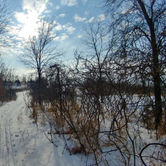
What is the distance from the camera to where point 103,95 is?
7.70 feet

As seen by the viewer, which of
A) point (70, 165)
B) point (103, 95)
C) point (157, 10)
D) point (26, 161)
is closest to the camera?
point (103, 95)

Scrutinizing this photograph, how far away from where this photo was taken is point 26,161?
3.15 m

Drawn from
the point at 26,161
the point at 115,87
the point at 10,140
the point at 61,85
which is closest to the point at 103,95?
the point at 115,87

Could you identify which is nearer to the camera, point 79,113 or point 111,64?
point 111,64

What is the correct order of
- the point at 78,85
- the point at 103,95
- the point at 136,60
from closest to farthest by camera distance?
the point at 136,60, the point at 103,95, the point at 78,85

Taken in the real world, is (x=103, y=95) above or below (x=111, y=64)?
below

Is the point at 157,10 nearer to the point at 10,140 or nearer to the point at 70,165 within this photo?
the point at 70,165

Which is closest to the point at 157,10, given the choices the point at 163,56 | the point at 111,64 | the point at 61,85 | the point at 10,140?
the point at 163,56

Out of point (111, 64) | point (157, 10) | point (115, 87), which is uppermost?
point (157, 10)

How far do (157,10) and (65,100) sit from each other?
490 centimetres

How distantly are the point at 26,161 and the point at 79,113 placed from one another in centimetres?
181

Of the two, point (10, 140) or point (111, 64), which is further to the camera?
point (10, 140)

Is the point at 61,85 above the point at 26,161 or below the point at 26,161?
above

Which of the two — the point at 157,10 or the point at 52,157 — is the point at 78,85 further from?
the point at 157,10
